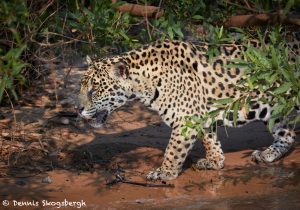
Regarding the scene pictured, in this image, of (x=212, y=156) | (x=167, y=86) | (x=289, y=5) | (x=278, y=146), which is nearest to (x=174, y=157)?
(x=212, y=156)

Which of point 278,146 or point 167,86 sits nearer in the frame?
point 167,86

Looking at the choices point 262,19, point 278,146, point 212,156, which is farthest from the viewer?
point 278,146

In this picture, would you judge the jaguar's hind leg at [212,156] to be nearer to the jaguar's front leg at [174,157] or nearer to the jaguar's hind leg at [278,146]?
the jaguar's front leg at [174,157]

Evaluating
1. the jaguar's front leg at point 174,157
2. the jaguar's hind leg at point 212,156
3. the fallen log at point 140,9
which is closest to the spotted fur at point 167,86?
the jaguar's front leg at point 174,157

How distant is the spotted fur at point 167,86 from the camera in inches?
385

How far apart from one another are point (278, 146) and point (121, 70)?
247 cm

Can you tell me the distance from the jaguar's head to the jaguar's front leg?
81cm

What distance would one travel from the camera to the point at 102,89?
32.3 feet

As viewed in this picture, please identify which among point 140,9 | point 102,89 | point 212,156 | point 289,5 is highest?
point 289,5

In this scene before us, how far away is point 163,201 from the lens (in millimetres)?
9164

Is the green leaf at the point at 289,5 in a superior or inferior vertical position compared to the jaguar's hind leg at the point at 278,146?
superior

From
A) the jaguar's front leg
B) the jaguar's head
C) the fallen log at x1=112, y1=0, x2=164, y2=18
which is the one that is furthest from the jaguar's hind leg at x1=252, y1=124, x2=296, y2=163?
the fallen log at x1=112, y1=0, x2=164, y2=18

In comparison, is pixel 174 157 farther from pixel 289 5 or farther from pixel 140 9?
pixel 289 5

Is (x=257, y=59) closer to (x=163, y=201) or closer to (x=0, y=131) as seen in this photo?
(x=163, y=201)
